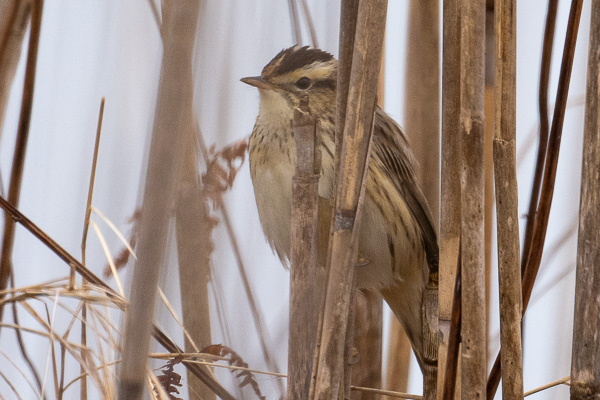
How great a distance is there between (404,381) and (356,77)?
3.96ft

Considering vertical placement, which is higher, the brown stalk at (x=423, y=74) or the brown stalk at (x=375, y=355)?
the brown stalk at (x=423, y=74)

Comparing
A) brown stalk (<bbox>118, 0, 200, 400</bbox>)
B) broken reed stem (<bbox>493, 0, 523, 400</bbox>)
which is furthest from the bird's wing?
brown stalk (<bbox>118, 0, 200, 400</bbox>)

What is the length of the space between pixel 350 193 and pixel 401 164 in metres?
0.91

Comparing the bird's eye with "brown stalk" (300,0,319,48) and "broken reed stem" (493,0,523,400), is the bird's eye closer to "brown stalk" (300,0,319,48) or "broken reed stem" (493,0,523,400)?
"brown stalk" (300,0,319,48)

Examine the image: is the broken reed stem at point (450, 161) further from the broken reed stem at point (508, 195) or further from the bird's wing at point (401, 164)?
the bird's wing at point (401, 164)

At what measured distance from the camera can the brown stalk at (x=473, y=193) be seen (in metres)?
1.04

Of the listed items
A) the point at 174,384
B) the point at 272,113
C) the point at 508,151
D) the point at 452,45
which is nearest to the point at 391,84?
the point at 272,113

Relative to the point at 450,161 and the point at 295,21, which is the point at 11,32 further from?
the point at 450,161

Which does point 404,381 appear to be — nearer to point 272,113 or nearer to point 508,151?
point 272,113

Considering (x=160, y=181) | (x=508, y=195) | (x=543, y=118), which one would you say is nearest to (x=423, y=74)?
(x=543, y=118)

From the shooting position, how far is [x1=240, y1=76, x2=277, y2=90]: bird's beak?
177 centimetres

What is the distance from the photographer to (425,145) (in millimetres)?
1983

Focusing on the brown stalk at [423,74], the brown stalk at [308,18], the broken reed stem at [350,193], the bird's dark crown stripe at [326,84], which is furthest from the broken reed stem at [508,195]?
the bird's dark crown stripe at [326,84]

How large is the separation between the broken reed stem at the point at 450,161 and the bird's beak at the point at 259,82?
722 millimetres
